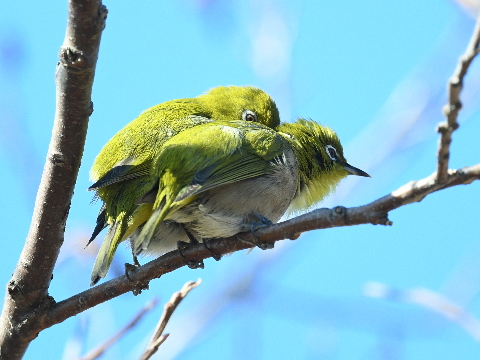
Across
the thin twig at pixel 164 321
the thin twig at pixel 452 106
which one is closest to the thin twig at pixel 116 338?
the thin twig at pixel 164 321

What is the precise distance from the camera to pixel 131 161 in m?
4.31

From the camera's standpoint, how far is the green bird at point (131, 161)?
4.06m

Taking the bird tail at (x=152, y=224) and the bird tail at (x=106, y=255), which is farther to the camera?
the bird tail at (x=106, y=255)

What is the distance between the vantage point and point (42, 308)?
144 inches

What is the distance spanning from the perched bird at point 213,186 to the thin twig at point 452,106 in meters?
1.82

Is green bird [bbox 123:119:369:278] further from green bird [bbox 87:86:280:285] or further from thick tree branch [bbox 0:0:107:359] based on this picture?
thick tree branch [bbox 0:0:107:359]

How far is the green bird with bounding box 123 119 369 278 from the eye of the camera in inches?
158

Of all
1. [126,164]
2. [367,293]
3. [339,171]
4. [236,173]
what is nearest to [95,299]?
[126,164]

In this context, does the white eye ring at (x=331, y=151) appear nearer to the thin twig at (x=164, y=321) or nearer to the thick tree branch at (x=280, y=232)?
the thick tree branch at (x=280, y=232)

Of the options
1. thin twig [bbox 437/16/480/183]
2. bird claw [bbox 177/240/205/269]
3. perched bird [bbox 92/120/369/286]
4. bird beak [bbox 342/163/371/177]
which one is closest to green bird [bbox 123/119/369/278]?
perched bird [bbox 92/120/369/286]

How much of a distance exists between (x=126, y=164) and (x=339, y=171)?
7.35 feet

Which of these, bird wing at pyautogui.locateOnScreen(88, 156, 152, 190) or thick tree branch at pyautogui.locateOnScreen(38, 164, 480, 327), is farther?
bird wing at pyautogui.locateOnScreen(88, 156, 152, 190)

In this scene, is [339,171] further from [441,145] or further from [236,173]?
[441,145]

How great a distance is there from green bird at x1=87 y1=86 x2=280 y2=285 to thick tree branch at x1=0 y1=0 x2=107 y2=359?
0.44m
